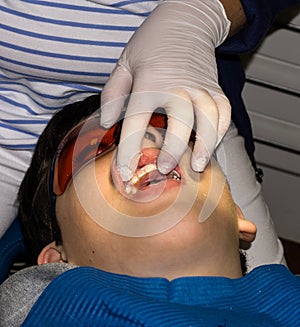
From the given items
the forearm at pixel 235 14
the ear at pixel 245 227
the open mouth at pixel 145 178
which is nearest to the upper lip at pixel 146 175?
the open mouth at pixel 145 178

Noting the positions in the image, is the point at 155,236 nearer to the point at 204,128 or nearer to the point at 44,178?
the point at 204,128

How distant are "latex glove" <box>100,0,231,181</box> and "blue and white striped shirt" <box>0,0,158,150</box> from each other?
0.06m

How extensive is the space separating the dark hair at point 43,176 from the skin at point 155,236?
116 millimetres

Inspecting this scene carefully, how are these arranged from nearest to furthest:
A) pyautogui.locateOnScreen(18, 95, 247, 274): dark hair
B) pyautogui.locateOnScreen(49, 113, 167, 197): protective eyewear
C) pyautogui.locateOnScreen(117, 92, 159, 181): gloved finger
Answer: pyautogui.locateOnScreen(117, 92, 159, 181): gloved finger < pyautogui.locateOnScreen(49, 113, 167, 197): protective eyewear < pyautogui.locateOnScreen(18, 95, 247, 274): dark hair

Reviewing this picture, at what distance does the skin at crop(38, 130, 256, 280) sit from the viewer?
128 cm

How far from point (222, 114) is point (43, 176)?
13.5 inches

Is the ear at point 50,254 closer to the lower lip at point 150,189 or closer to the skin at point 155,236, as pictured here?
the skin at point 155,236

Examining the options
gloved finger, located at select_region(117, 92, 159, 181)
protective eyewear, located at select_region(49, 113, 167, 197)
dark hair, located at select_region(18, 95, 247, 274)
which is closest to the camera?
gloved finger, located at select_region(117, 92, 159, 181)

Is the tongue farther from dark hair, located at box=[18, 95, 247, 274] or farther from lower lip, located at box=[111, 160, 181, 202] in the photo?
dark hair, located at box=[18, 95, 247, 274]

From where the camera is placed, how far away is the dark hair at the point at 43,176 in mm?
1492

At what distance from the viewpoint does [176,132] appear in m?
1.27

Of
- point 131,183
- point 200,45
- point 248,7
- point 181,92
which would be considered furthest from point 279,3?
point 131,183

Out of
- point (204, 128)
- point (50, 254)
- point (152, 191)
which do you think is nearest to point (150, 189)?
point (152, 191)

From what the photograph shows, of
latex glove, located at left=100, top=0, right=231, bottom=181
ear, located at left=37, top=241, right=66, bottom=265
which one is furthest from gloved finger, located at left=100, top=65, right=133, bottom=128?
ear, located at left=37, top=241, right=66, bottom=265
